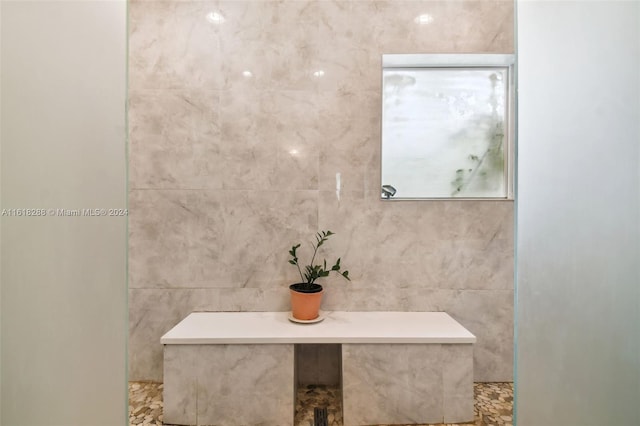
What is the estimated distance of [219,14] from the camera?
5.69 feet

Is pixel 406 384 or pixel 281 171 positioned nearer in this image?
pixel 406 384

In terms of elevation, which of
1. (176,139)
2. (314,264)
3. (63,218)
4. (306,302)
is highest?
(176,139)

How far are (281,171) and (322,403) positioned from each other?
1265mm

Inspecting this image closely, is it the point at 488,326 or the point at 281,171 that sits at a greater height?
the point at 281,171

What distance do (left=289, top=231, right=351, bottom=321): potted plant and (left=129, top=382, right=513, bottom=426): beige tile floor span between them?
0.45 metres

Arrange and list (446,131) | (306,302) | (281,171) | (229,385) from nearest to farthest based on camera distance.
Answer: (229,385) → (306,302) → (281,171) → (446,131)

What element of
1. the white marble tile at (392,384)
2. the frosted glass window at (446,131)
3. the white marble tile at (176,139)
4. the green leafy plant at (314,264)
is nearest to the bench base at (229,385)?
the white marble tile at (392,384)

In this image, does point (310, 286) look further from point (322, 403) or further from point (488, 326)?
point (488, 326)

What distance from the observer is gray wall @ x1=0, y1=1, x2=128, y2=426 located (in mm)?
293

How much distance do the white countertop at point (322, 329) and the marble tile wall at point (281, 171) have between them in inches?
3.0

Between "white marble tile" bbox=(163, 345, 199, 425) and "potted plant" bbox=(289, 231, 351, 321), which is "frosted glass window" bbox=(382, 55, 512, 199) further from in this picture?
"white marble tile" bbox=(163, 345, 199, 425)

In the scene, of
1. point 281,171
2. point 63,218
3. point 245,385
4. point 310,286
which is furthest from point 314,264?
point 63,218

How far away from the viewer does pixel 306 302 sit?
1.57 meters

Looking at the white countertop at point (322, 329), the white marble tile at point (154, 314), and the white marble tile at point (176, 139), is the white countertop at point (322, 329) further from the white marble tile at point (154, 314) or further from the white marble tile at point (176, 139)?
the white marble tile at point (176, 139)
